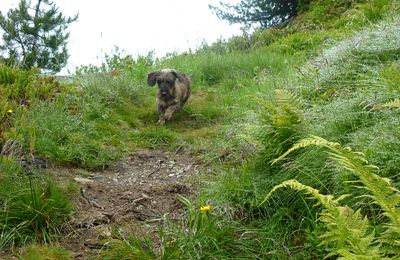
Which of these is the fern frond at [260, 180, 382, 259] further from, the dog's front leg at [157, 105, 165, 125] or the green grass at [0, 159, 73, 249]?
the dog's front leg at [157, 105, 165, 125]

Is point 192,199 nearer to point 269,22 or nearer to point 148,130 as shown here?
point 148,130

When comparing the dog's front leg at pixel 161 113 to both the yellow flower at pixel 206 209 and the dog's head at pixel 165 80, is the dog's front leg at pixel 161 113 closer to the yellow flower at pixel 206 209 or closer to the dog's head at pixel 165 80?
the dog's head at pixel 165 80

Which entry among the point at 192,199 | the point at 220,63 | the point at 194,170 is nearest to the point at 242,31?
the point at 220,63

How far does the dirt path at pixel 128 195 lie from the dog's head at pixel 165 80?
2132mm

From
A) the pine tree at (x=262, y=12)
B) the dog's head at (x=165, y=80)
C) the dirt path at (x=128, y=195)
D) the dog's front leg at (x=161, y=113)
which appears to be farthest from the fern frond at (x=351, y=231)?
the pine tree at (x=262, y=12)

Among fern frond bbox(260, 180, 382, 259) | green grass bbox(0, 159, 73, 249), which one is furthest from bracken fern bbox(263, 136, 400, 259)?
green grass bbox(0, 159, 73, 249)

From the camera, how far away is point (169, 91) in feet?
28.3

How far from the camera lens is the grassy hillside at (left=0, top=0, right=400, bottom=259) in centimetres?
342

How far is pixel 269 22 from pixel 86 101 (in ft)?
44.2

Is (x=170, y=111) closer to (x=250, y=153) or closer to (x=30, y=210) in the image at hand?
(x=250, y=153)

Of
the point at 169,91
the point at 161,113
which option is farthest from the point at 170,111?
the point at 169,91

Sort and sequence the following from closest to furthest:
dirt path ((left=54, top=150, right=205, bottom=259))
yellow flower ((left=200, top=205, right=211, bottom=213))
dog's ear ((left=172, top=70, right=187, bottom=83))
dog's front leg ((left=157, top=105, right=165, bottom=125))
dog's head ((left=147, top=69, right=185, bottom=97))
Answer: yellow flower ((left=200, top=205, right=211, bottom=213)) < dirt path ((left=54, top=150, right=205, bottom=259)) < dog's front leg ((left=157, top=105, right=165, bottom=125)) < dog's head ((left=147, top=69, right=185, bottom=97)) < dog's ear ((left=172, top=70, right=187, bottom=83))

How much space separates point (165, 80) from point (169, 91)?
0.32m

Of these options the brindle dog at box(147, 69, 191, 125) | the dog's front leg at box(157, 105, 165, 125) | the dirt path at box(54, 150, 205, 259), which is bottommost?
the dirt path at box(54, 150, 205, 259)
